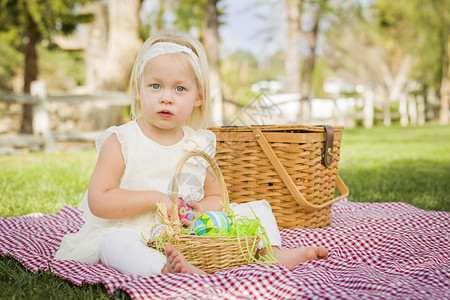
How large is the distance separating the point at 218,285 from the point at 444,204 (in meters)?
2.46

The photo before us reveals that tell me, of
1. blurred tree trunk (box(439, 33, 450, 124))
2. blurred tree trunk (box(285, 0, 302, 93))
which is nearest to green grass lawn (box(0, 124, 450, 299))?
blurred tree trunk (box(285, 0, 302, 93))

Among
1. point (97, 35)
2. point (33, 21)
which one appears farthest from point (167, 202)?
point (97, 35)

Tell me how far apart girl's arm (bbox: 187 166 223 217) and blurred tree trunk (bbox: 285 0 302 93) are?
11.1 meters

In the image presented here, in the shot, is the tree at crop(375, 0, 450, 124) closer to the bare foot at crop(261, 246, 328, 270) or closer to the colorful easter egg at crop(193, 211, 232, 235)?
the bare foot at crop(261, 246, 328, 270)

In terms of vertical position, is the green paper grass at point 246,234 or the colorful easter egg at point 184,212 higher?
the colorful easter egg at point 184,212

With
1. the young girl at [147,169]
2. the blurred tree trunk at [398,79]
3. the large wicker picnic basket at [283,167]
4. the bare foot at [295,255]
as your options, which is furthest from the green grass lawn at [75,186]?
the blurred tree trunk at [398,79]

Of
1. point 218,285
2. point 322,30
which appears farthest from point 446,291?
point 322,30

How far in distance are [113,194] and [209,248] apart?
1.50 feet

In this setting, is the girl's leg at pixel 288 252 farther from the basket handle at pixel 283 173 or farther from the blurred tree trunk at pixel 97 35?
the blurred tree trunk at pixel 97 35

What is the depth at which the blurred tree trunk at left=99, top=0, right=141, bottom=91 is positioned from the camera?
9.06 metres

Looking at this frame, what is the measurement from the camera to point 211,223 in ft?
5.59

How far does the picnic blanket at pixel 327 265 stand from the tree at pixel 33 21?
791cm

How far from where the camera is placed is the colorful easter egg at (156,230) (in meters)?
1.73

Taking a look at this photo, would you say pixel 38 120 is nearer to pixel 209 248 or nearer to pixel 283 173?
pixel 283 173
